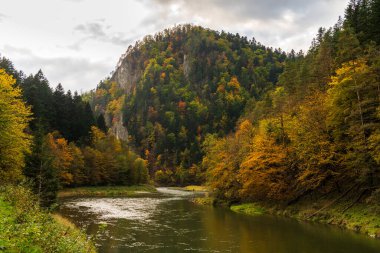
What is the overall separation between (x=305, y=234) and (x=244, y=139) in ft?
102

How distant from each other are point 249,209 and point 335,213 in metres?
15.8

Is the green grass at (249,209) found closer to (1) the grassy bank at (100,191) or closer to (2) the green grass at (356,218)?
(2) the green grass at (356,218)

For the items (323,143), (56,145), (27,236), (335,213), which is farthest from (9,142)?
(56,145)

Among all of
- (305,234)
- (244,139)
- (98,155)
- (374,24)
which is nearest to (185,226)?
(305,234)

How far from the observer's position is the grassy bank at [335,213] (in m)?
33.4

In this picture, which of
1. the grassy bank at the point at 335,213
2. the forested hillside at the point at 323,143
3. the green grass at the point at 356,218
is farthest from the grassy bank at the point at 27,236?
the forested hillside at the point at 323,143

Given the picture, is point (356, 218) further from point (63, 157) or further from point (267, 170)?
point (63, 157)

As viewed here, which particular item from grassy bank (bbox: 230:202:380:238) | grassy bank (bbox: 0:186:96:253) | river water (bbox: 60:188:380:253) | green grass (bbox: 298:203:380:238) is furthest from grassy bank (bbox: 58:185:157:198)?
grassy bank (bbox: 0:186:96:253)

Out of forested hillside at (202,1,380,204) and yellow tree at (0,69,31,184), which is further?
yellow tree at (0,69,31,184)

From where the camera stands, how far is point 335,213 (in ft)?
131

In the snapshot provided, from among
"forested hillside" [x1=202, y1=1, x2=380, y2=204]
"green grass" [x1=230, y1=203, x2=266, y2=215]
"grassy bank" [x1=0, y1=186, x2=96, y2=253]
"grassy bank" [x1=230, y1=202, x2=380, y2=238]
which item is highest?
"forested hillside" [x1=202, y1=1, x2=380, y2=204]

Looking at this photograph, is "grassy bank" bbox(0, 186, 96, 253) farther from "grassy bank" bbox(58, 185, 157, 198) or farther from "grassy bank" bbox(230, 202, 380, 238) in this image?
"grassy bank" bbox(58, 185, 157, 198)

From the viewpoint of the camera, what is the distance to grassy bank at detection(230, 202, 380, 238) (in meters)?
33.4

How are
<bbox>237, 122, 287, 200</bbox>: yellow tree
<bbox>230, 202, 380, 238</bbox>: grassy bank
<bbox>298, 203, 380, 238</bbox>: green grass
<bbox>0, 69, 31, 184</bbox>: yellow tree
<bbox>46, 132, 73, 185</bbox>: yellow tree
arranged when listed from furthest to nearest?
1. <bbox>46, 132, 73, 185</bbox>: yellow tree
2. <bbox>237, 122, 287, 200</bbox>: yellow tree
3. <bbox>0, 69, 31, 184</bbox>: yellow tree
4. <bbox>230, 202, 380, 238</bbox>: grassy bank
5. <bbox>298, 203, 380, 238</bbox>: green grass
